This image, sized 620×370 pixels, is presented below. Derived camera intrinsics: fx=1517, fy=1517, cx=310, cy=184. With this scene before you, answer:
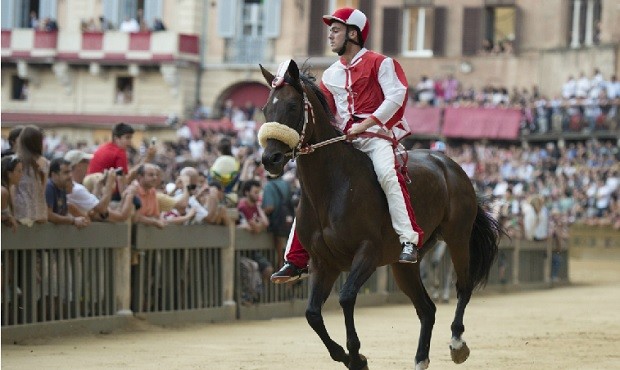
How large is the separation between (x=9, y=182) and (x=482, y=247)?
431 centimetres

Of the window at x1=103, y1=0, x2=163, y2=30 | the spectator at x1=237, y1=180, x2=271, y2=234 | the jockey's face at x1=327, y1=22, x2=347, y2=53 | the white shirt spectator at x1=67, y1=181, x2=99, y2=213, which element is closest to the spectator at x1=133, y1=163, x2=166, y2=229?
the white shirt spectator at x1=67, y1=181, x2=99, y2=213

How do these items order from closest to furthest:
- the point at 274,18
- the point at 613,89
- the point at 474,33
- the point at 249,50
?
the point at 613,89
the point at 474,33
the point at 274,18
the point at 249,50

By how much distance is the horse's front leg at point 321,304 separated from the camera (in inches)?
438

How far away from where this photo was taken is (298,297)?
65.8 ft

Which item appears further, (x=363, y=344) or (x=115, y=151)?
(x=115, y=151)

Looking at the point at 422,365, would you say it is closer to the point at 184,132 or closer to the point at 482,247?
the point at 482,247

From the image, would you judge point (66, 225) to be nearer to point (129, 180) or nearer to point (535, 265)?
point (129, 180)

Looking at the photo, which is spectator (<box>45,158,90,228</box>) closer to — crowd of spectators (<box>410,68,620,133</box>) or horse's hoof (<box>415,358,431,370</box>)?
horse's hoof (<box>415,358,431,370</box>)

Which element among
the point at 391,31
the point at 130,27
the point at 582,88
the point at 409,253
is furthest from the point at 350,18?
the point at 130,27

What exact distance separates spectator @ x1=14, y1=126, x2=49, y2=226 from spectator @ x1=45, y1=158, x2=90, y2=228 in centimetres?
35

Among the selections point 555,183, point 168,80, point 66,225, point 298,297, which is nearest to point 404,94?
point 66,225

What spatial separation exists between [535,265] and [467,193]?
16935 millimetres

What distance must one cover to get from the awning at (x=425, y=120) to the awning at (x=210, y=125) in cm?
577

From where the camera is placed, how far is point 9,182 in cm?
1370
